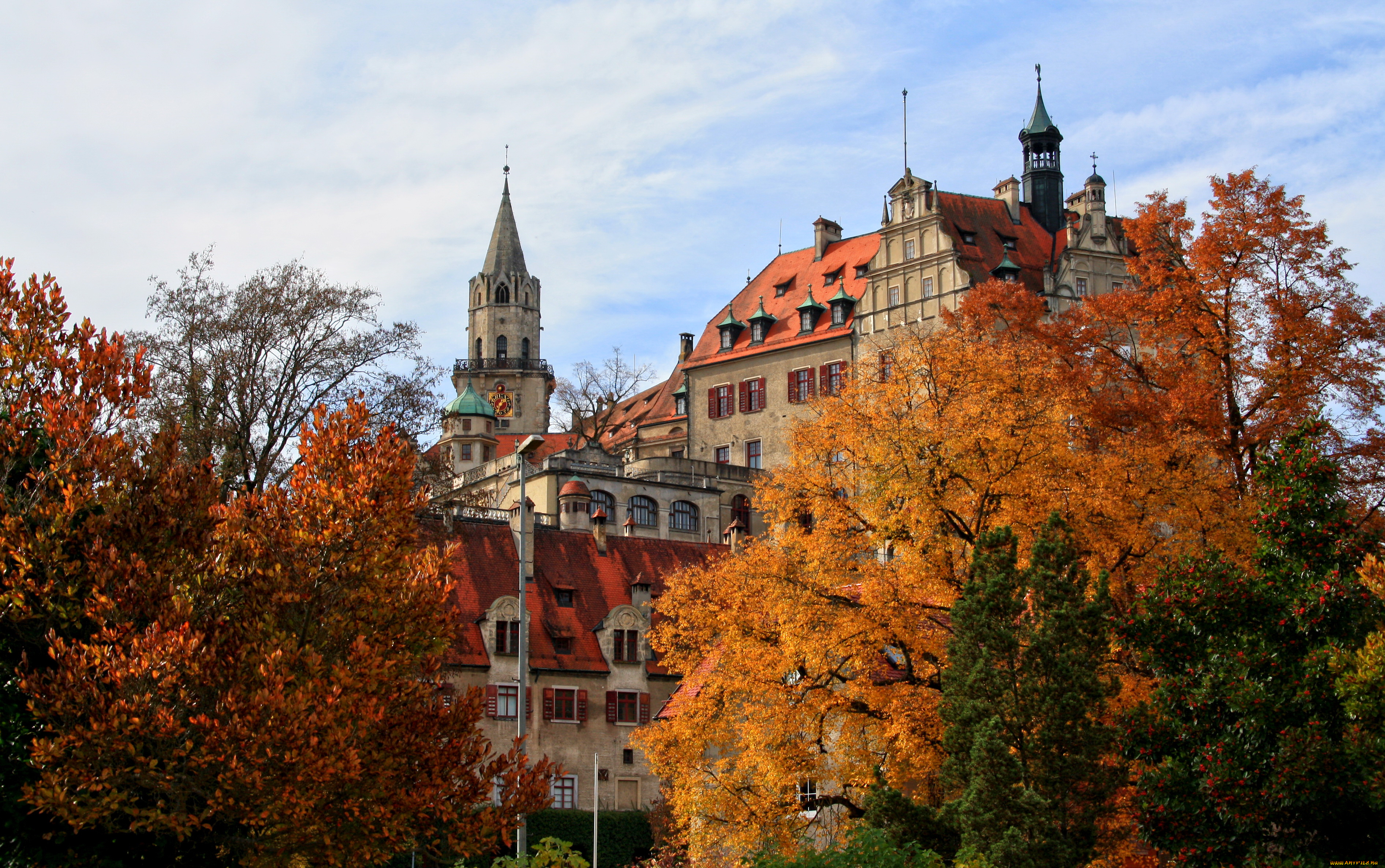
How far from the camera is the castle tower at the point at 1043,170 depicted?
76.4m

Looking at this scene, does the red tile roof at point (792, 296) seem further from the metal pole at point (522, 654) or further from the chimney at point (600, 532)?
the metal pole at point (522, 654)

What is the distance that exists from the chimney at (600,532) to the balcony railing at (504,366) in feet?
225

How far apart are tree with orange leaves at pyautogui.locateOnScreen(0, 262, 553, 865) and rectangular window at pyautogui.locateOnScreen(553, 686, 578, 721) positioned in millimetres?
35220

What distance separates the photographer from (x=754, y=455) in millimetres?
73875

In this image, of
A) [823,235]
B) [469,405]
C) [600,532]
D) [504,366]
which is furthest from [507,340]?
[600,532]

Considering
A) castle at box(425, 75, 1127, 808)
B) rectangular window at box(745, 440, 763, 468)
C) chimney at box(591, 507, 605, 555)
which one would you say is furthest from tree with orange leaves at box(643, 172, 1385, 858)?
rectangular window at box(745, 440, 763, 468)

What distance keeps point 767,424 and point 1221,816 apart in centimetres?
5590

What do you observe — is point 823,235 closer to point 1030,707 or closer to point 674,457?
point 674,457

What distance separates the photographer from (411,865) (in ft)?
127

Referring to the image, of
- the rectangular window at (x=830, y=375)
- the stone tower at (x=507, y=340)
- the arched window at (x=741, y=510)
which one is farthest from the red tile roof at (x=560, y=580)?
the stone tower at (x=507, y=340)

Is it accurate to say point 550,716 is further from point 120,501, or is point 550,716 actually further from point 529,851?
point 120,501

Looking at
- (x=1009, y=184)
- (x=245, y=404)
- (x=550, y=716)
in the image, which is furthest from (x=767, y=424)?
(x=245, y=404)

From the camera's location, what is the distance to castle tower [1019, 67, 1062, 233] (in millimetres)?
76438

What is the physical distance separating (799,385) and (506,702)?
Result: 28081mm
